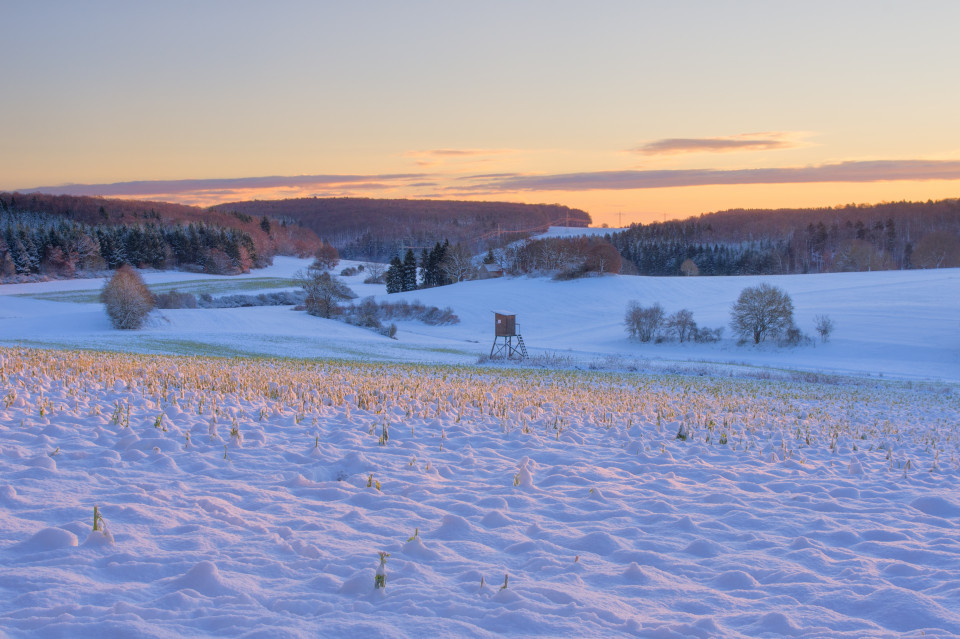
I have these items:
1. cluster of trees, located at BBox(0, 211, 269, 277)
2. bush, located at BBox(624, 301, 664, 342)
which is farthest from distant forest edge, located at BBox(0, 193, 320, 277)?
bush, located at BBox(624, 301, 664, 342)

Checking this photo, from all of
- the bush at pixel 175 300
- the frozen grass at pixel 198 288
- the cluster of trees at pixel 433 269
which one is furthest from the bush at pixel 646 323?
the frozen grass at pixel 198 288

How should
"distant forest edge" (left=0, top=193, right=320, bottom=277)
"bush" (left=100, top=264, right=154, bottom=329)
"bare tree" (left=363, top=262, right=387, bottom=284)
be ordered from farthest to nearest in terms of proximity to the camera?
"bare tree" (left=363, top=262, right=387, bottom=284) < "distant forest edge" (left=0, top=193, right=320, bottom=277) < "bush" (left=100, top=264, right=154, bottom=329)

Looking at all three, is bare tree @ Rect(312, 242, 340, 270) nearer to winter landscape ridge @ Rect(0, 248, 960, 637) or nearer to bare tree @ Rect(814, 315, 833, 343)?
bare tree @ Rect(814, 315, 833, 343)

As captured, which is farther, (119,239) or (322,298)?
(119,239)

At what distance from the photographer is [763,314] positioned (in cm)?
4831

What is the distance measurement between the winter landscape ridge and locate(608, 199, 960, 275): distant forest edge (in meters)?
98.4

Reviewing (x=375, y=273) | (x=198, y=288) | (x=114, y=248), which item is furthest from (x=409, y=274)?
(x=114, y=248)

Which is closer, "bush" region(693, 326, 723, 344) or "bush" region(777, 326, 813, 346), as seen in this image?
"bush" region(777, 326, 813, 346)

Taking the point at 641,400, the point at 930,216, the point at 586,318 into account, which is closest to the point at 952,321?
the point at 586,318

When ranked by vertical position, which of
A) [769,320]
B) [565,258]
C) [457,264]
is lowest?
[769,320]

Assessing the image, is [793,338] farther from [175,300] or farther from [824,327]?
[175,300]

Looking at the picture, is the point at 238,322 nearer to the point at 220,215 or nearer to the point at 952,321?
the point at 952,321

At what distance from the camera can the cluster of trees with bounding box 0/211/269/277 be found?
87750mm

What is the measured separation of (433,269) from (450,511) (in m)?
88.2
